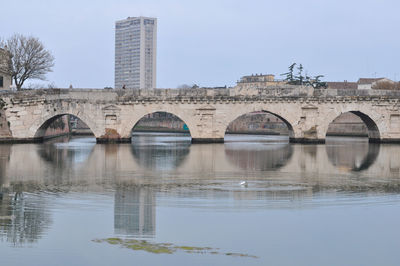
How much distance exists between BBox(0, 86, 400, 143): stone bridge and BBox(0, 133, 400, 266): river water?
691 inches

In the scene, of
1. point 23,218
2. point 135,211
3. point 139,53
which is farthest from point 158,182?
point 139,53

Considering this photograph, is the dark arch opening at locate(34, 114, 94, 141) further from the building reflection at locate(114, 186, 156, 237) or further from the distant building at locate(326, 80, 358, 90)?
the distant building at locate(326, 80, 358, 90)

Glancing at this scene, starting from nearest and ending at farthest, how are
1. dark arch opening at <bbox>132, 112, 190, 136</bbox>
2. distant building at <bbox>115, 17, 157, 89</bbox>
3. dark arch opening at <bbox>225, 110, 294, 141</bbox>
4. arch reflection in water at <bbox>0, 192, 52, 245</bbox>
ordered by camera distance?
arch reflection in water at <bbox>0, 192, 52, 245</bbox>
dark arch opening at <bbox>225, 110, 294, 141</bbox>
dark arch opening at <bbox>132, 112, 190, 136</bbox>
distant building at <bbox>115, 17, 157, 89</bbox>

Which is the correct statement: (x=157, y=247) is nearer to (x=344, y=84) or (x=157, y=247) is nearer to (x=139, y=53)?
(x=344, y=84)

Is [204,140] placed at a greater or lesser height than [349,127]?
lesser

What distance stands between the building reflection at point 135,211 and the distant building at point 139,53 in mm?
171663

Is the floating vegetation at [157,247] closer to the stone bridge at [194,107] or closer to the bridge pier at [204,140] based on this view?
the stone bridge at [194,107]

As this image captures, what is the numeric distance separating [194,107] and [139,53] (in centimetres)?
15379

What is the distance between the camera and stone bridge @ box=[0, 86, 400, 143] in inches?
1446

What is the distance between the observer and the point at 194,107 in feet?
122

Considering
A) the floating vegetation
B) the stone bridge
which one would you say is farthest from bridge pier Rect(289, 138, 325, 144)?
the floating vegetation

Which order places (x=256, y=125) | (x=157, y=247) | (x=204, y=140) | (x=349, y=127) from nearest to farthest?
(x=157, y=247), (x=204, y=140), (x=349, y=127), (x=256, y=125)

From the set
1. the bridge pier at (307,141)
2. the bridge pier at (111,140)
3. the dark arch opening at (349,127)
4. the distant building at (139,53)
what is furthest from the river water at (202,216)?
the distant building at (139,53)

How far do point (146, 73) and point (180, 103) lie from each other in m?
153
